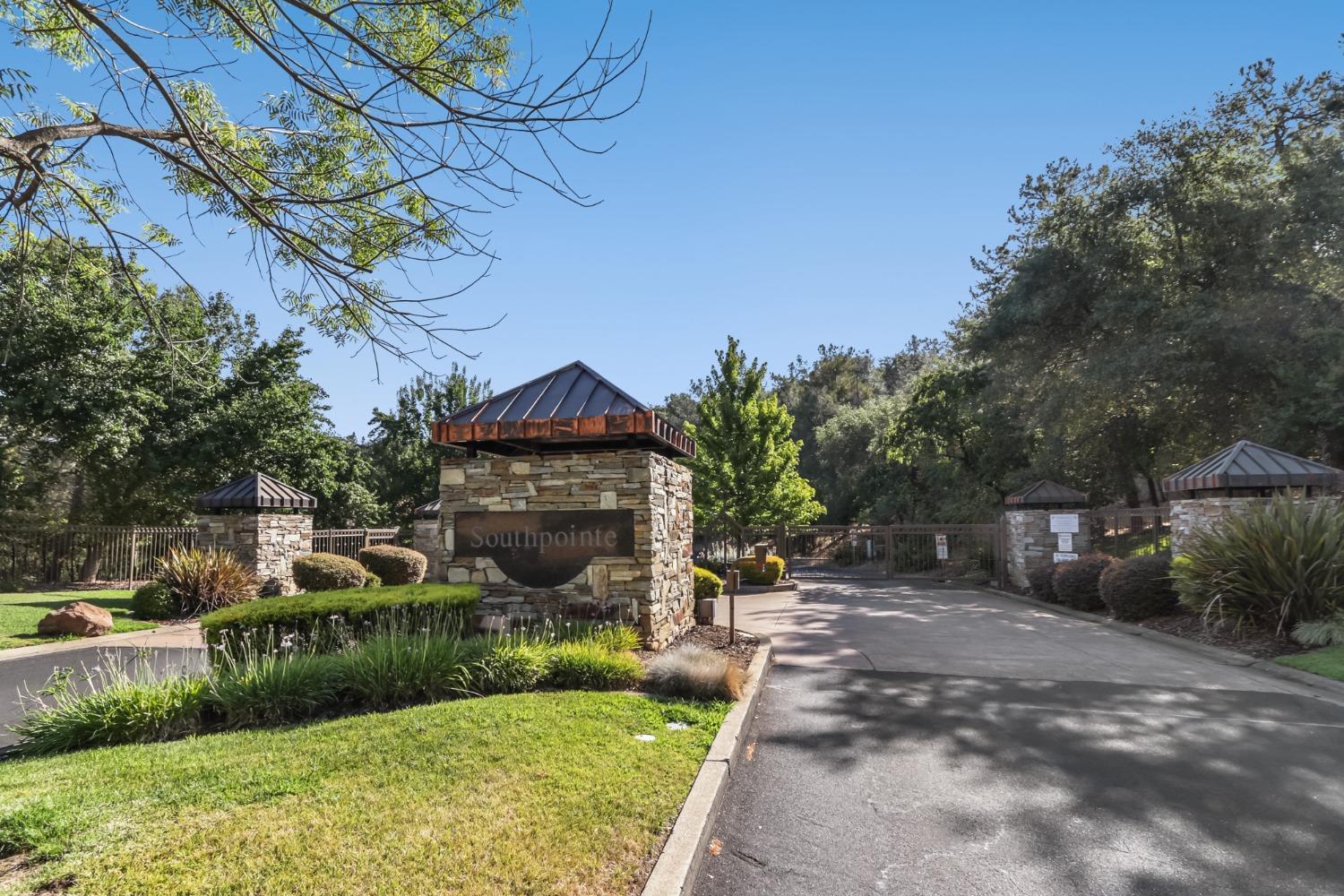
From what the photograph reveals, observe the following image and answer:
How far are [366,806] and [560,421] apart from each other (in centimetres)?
493

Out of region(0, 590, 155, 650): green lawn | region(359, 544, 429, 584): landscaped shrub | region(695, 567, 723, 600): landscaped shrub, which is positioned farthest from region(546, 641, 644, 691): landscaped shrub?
region(359, 544, 429, 584): landscaped shrub

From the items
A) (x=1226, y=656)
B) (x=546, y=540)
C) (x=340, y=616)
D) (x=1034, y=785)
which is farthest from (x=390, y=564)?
(x=1226, y=656)

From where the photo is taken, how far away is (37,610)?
11.7 meters

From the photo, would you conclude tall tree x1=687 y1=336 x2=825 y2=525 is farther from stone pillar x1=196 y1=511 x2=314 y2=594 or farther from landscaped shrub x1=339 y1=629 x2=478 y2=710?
landscaped shrub x1=339 y1=629 x2=478 y2=710

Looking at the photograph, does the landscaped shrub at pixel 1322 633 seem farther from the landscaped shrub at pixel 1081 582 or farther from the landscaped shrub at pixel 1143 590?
the landscaped shrub at pixel 1081 582

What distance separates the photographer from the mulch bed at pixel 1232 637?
781 centimetres

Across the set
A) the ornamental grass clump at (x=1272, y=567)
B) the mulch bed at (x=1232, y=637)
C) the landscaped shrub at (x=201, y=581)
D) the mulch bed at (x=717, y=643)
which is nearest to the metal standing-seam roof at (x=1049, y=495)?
the mulch bed at (x=1232, y=637)

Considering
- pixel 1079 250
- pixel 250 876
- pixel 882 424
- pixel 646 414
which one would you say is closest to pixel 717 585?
pixel 646 414

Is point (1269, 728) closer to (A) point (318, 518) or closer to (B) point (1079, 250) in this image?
(B) point (1079, 250)

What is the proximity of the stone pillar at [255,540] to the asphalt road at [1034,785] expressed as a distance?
36.3 feet

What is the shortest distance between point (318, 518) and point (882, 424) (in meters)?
25.4

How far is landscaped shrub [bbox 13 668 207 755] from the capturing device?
4840 mm

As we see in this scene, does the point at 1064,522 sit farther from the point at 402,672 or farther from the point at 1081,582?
the point at 402,672

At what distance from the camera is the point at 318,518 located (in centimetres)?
2447
